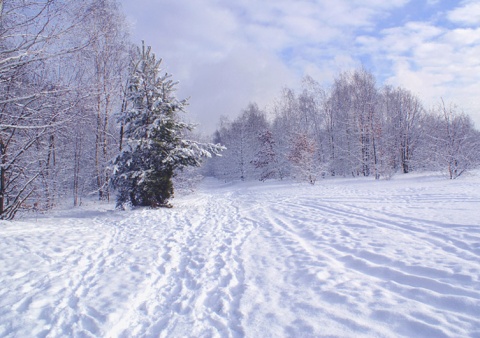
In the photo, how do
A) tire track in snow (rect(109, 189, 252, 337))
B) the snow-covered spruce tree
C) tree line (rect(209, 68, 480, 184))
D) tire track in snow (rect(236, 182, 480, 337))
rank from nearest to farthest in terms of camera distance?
tire track in snow (rect(236, 182, 480, 337)), tire track in snow (rect(109, 189, 252, 337)), the snow-covered spruce tree, tree line (rect(209, 68, 480, 184))

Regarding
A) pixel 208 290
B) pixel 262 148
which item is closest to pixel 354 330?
pixel 208 290

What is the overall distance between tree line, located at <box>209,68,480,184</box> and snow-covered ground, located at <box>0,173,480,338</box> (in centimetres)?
1609

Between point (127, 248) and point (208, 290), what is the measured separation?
3063mm

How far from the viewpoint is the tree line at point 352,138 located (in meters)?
20.3

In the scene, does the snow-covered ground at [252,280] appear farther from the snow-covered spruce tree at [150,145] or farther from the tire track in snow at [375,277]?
the snow-covered spruce tree at [150,145]

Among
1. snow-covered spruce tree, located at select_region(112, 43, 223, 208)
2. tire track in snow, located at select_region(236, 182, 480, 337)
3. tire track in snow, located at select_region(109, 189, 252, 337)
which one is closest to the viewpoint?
tire track in snow, located at select_region(236, 182, 480, 337)

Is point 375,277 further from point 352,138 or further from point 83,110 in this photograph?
point 352,138

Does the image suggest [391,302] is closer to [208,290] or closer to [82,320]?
[208,290]

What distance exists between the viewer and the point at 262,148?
3662 cm

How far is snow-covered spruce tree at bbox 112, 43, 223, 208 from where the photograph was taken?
11.3 metres

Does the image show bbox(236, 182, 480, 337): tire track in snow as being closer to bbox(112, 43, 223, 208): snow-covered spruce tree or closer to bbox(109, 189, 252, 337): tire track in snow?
bbox(109, 189, 252, 337): tire track in snow

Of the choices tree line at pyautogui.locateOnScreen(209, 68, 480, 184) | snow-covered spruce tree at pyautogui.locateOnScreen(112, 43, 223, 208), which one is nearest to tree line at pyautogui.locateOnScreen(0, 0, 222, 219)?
snow-covered spruce tree at pyautogui.locateOnScreen(112, 43, 223, 208)

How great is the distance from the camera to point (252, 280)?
13.1ft

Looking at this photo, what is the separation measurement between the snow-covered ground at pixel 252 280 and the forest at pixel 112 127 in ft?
8.89
